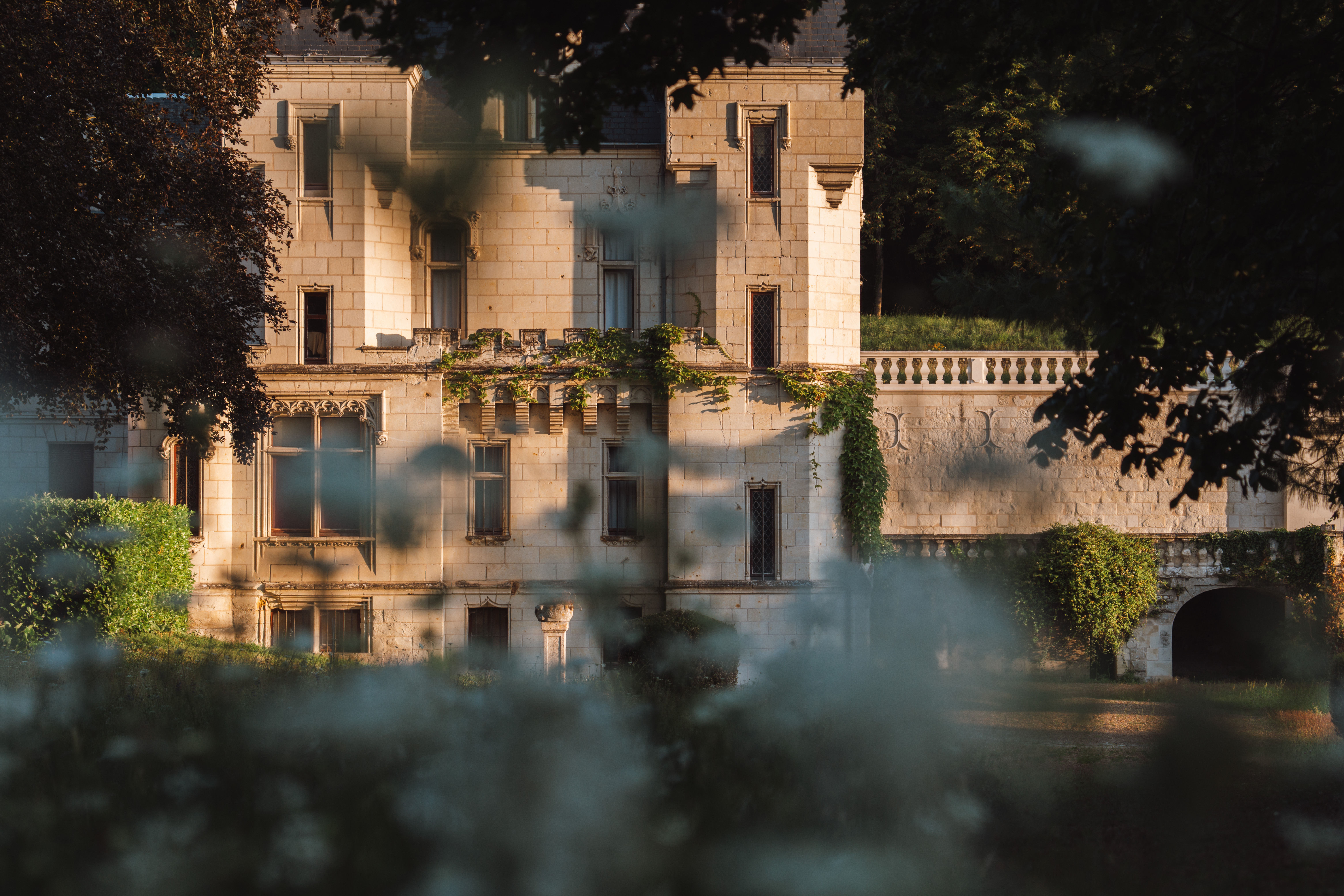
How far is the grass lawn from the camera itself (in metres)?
25.5

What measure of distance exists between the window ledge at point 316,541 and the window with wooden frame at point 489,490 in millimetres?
1866

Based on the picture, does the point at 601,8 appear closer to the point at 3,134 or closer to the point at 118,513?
the point at 3,134

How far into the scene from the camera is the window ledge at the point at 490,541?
17703 mm

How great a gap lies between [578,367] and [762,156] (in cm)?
492

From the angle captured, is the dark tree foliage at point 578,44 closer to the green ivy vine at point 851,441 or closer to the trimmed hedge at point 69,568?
the trimmed hedge at point 69,568

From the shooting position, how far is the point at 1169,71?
8.05m

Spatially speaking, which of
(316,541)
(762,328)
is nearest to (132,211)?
(316,541)

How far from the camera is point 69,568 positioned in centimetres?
1371

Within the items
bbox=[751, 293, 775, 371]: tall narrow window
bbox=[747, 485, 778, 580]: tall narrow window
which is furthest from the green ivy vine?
bbox=[747, 485, 778, 580]: tall narrow window

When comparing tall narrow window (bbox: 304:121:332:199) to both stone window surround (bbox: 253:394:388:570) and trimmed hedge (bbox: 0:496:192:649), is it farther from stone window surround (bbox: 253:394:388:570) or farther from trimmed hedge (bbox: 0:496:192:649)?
trimmed hedge (bbox: 0:496:192:649)

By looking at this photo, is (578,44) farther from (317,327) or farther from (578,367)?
(317,327)

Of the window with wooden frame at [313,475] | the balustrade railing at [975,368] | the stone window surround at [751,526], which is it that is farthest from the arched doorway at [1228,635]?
the window with wooden frame at [313,475]

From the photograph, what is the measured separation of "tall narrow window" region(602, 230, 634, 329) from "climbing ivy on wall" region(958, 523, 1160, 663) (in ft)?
27.5

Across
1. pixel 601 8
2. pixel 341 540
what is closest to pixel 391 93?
pixel 341 540
